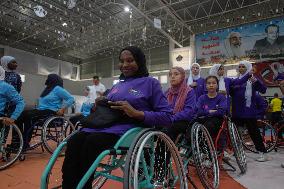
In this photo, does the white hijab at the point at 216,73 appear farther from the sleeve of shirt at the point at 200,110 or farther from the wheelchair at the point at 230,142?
the wheelchair at the point at 230,142

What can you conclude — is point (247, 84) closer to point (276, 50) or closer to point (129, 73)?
point (129, 73)

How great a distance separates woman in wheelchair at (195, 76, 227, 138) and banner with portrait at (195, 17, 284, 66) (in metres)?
7.07

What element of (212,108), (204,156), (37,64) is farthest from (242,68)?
(37,64)

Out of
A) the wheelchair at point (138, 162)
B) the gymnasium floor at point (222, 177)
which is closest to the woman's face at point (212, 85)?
the gymnasium floor at point (222, 177)

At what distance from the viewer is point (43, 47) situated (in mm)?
14656

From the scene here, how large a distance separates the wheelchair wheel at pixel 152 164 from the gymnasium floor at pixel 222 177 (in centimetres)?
69

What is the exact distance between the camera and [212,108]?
2.68m

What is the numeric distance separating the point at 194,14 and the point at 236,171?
336 inches

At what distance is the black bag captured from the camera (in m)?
1.30

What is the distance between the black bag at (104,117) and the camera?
1.30m

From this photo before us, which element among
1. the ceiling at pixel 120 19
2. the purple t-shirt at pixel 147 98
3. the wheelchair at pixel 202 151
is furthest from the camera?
the ceiling at pixel 120 19

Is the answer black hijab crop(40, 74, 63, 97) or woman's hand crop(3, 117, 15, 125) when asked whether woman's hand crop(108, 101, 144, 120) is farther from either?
black hijab crop(40, 74, 63, 97)

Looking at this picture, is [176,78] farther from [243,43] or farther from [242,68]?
[243,43]

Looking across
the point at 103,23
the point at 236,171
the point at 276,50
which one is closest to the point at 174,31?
the point at 103,23
